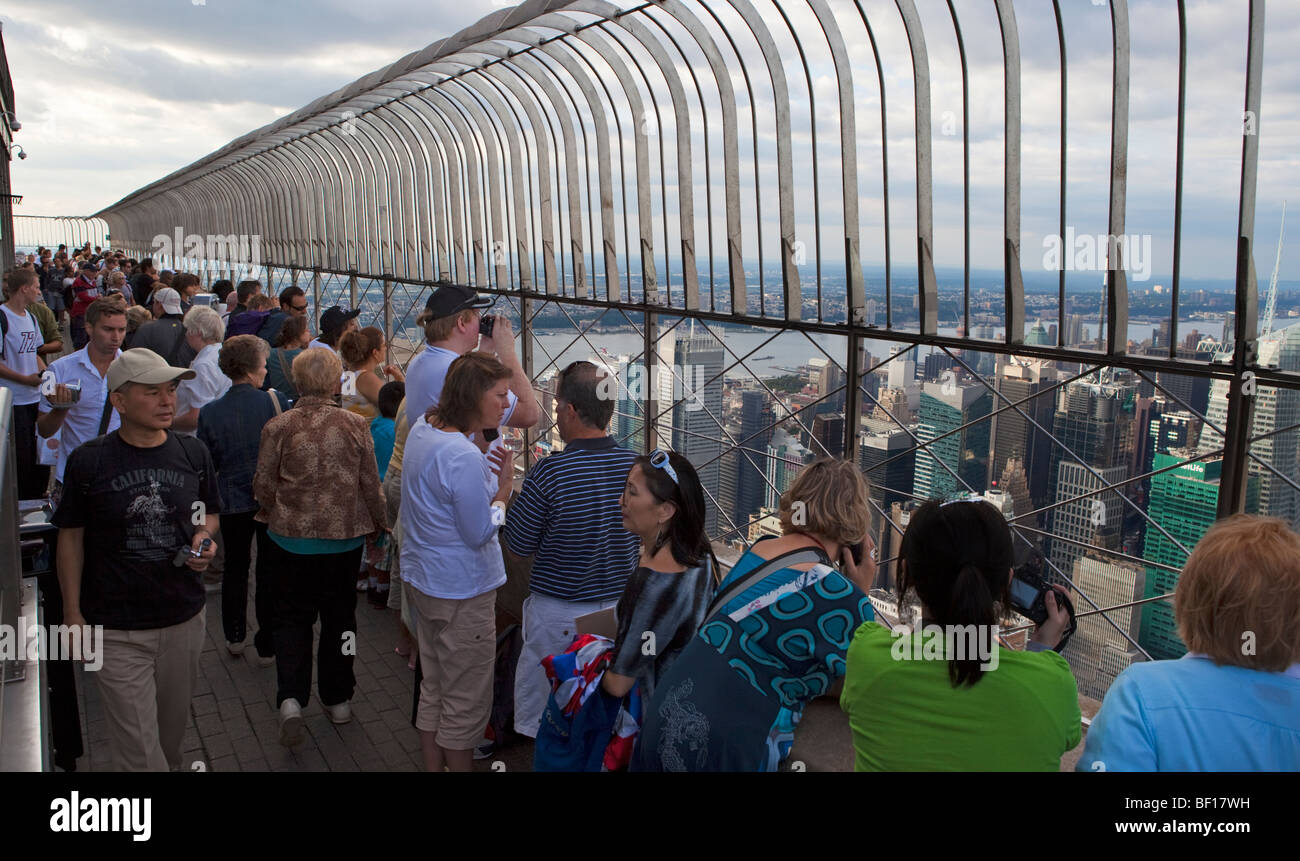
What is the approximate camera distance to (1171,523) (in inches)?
178

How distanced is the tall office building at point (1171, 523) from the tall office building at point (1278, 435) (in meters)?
0.20

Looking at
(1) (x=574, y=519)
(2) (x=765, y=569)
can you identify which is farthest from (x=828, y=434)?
(2) (x=765, y=569)

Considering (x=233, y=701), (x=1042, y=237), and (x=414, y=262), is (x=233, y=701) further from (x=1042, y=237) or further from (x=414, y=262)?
(x=414, y=262)

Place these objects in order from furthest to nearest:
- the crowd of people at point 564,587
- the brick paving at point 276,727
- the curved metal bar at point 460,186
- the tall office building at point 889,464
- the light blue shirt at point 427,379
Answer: the curved metal bar at point 460,186
the tall office building at point 889,464
the light blue shirt at point 427,379
the brick paving at point 276,727
the crowd of people at point 564,587

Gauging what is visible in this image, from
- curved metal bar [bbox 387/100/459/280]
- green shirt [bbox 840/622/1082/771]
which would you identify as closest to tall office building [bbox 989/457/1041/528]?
green shirt [bbox 840/622/1082/771]

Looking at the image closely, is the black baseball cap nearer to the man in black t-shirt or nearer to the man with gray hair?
the man in black t-shirt

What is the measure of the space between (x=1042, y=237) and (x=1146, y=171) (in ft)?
1.97

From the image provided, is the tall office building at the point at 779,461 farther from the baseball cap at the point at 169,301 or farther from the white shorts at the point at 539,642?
the baseball cap at the point at 169,301

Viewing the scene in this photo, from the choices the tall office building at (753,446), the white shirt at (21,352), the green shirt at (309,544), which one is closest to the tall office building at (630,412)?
the tall office building at (753,446)

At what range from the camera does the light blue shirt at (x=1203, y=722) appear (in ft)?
7.29

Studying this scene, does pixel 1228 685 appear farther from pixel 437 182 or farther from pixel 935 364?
pixel 437 182

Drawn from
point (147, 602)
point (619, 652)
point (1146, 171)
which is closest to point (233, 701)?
point (147, 602)

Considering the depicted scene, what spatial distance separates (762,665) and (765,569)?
0.95 ft

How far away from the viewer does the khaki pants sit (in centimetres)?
387
